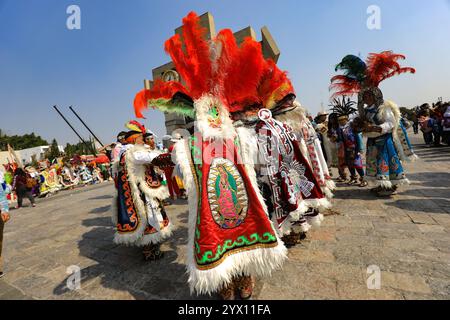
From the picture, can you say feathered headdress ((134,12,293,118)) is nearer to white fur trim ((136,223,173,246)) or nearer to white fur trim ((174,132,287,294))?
white fur trim ((174,132,287,294))

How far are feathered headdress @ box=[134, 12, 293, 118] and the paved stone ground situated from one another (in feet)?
6.30

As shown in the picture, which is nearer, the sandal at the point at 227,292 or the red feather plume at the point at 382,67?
the sandal at the point at 227,292

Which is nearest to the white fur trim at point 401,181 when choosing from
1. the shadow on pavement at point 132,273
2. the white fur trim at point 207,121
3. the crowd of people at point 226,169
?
the crowd of people at point 226,169

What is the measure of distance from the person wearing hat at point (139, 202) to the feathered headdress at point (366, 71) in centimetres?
397

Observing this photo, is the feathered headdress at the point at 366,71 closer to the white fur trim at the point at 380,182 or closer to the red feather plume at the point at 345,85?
the red feather plume at the point at 345,85

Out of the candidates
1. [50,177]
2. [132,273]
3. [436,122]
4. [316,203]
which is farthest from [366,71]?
[50,177]

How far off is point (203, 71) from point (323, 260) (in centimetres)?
243

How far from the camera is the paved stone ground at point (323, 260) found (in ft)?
7.02

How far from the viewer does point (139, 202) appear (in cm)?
306

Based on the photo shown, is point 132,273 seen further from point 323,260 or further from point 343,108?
point 343,108
